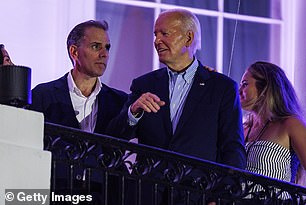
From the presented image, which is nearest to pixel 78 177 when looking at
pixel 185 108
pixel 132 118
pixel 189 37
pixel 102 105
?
pixel 132 118

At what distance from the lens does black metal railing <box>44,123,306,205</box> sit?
4.89 metres

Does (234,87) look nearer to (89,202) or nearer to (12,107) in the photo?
(89,202)

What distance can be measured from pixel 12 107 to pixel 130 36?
4121 mm

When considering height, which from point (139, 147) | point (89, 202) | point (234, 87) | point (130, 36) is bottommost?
point (89, 202)

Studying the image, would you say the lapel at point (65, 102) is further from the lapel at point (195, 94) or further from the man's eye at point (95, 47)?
the lapel at point (195, 94)

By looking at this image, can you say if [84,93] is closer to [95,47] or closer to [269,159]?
[95,47]

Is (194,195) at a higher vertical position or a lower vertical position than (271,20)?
lower

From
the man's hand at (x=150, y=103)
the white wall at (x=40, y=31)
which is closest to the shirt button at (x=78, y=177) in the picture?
the man's hand at (x=150, y=103)

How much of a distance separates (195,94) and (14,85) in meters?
Result: 1.47

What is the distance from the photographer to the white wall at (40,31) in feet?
26.6

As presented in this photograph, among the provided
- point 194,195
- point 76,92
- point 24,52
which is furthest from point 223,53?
point 194,195

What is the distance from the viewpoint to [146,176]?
510 centimetres

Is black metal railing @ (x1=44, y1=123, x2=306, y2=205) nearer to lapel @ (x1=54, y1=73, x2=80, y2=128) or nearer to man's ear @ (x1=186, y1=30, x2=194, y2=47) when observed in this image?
lapel @ (x1=54, y1=73, x2=80, y2=128)

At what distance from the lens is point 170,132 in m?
5.79
